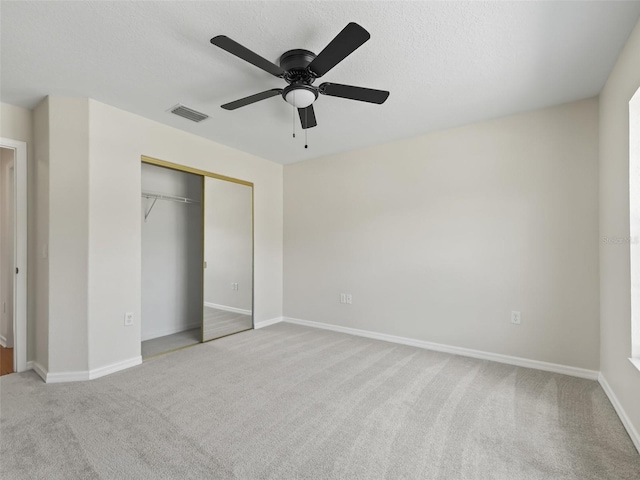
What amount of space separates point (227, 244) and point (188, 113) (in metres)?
1.68

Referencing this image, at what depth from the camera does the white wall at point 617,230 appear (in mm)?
1938

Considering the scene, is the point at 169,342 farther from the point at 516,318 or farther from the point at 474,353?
the point at 516,318

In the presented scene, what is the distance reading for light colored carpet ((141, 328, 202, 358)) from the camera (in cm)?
349

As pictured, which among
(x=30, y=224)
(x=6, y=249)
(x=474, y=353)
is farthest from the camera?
(x=6, y=249)

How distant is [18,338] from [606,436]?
4.70 m

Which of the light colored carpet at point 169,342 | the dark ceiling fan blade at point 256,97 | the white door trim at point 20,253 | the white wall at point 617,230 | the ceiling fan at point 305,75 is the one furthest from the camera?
the light colored carpet at point 169,342

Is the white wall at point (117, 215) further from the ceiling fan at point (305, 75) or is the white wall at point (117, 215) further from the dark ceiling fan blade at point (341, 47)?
the dark ceiling fan blade at point (341, 47)

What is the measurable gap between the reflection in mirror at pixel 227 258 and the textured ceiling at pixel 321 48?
126 centimetres

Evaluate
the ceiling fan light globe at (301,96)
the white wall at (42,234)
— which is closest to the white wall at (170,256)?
the white wall at (42,234)

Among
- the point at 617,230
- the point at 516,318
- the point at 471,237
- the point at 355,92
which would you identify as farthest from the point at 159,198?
the point at 617,230

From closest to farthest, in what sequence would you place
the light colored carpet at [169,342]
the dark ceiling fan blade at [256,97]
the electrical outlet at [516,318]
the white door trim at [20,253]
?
the dark ceiling fan blade at [256,97] < the white door trim at [20,253] < the electrical outlet at [516,318] < the light colored carpet at [169,342]

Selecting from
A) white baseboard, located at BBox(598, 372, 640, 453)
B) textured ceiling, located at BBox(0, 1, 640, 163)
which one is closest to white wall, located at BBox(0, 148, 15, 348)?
textured ceiling, located at BBox(0, 1, 640, 163)

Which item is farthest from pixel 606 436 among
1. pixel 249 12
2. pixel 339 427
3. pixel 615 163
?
pixel 249 12

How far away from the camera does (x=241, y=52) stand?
171cm
